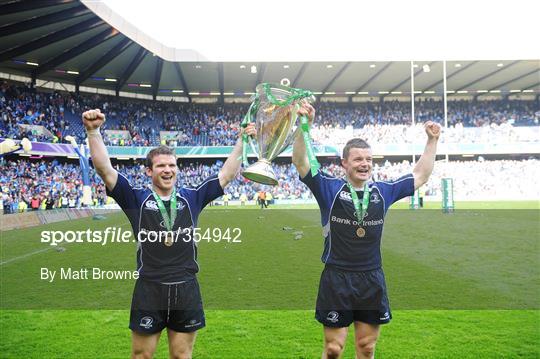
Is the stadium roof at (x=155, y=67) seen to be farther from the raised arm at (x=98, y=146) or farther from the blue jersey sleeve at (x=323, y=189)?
A: the blue jersey sleeve at (x=323, y=189)

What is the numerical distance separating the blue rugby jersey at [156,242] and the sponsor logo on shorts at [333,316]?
0.95 metres

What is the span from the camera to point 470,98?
40.5 m

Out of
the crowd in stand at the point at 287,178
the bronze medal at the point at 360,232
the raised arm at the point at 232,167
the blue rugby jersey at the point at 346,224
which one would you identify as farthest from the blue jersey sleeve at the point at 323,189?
the crowd in stand at the point at 287,178

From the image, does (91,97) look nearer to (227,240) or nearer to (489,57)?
(227,240)

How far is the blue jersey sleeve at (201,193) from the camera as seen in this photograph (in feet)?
9.93

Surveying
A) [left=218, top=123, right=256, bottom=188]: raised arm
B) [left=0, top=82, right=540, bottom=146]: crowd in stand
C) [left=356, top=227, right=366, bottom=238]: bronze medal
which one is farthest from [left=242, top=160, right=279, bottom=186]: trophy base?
[left=0, top=82, right=540, bottom=146]: crowd in stand

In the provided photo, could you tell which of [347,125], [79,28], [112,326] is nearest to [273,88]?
[112,326]

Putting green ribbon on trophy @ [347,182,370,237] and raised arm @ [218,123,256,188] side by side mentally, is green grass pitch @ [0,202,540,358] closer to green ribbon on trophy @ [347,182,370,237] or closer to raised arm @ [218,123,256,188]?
green ribbon on trophy @ [347,182,370,237]

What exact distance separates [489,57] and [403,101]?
34.4 feet

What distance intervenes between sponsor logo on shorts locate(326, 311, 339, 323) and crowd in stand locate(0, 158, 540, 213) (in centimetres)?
2464

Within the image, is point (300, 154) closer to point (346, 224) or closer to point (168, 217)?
point (346, 224)

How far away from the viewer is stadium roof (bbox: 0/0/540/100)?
71.4 feet

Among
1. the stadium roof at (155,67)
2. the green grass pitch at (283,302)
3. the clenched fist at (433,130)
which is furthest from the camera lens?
the stadium roof at (155,67)

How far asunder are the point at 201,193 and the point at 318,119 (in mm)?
34678
